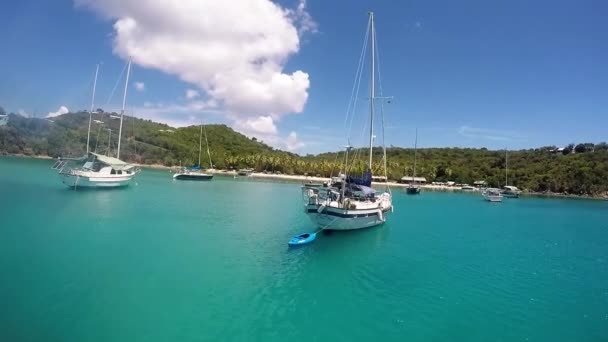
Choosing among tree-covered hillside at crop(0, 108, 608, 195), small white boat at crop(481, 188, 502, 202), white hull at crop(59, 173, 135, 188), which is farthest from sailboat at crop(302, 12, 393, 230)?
tree-covered hillside at crop(0, 108, 608, 195)

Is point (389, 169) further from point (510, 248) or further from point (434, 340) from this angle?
point (434, 340)

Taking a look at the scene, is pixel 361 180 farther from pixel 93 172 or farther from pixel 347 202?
pixel 93 172

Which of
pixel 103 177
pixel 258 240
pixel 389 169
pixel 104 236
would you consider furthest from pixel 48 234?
→ pixel 389 169

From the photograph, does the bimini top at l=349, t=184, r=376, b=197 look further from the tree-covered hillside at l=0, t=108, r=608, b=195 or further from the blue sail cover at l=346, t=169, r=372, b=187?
the tree-covered hillside at l=0, t=108, r=608, b=195

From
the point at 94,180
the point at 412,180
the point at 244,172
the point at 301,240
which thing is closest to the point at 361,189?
the point at 301,240

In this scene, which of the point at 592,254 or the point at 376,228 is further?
the point at 376,228

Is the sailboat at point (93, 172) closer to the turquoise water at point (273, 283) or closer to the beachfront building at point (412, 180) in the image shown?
the turquoise water at point (273, 283)

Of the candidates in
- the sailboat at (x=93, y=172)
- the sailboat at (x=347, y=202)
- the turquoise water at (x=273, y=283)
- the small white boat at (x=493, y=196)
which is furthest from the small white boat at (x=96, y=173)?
the small white boat at (x=493, y=196)
